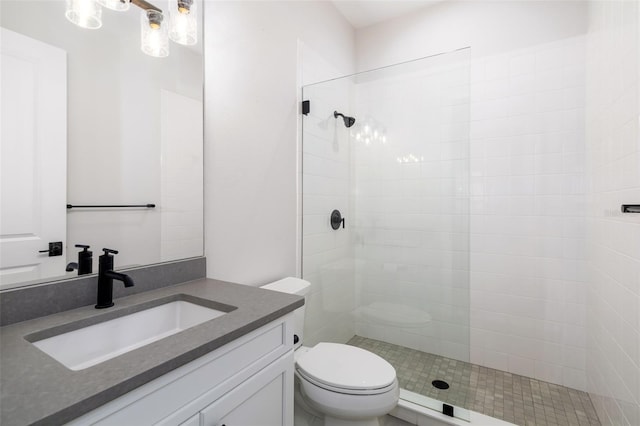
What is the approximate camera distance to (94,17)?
1.05 meters

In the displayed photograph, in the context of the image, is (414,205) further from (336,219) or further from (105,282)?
(105,282)

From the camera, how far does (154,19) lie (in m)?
1.22

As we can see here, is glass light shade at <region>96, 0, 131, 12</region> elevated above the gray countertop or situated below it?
above

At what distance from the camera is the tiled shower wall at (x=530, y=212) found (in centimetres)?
204

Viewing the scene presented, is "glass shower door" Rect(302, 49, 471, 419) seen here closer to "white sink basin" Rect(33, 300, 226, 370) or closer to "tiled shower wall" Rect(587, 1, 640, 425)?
"tiled shower wall" Rect(587, 1, 640, 425)

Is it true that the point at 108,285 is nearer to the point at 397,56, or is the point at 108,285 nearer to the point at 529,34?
the point at 397,56

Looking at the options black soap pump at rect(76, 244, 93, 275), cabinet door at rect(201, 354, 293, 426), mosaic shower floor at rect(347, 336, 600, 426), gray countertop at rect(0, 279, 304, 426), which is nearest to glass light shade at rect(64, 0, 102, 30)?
black soap pump at rect(76, 244, 93, 275)

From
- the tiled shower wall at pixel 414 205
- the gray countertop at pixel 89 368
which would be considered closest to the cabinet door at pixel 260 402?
the gray countertop at pixel 89 368

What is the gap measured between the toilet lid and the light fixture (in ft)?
4.90

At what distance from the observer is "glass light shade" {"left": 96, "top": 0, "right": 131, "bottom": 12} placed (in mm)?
1081

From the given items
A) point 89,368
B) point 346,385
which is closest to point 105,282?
point 89,368

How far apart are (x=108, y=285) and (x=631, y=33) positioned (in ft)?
7.45

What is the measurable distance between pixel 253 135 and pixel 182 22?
1.95ft

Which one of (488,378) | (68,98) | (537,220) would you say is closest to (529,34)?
(537,220)
